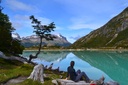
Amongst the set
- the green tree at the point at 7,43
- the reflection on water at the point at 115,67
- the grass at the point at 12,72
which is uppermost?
the green tree at the point at 7,43

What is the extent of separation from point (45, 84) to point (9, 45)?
A: 2067 inches

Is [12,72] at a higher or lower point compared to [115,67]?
higher

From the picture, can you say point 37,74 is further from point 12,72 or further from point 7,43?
point 7,43

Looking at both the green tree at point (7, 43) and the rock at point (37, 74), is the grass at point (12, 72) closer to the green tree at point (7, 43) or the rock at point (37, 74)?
the rock at point (37, 74)

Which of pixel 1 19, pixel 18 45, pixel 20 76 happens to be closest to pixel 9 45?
pixel 18 45

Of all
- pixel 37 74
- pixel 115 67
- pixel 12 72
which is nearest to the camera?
pixel 37 74

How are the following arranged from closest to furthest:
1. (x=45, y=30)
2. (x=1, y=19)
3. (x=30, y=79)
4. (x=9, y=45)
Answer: (x=30, y=79), (x=45, y=30), (x=9, y=45), (x=1, y=19)

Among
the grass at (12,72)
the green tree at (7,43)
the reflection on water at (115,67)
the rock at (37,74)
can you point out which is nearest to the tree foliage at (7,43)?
the green tree at (7,43)

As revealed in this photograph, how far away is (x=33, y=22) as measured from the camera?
206 ft

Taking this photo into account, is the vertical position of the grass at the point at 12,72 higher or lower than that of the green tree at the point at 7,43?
lower

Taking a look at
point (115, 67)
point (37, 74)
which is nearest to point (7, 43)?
point (115, 67)

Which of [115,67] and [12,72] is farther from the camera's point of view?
[115,67]

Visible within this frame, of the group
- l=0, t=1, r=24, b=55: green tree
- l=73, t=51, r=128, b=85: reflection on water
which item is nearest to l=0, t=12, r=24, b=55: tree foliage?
l=0, t=1, r=24, b=55: green tree

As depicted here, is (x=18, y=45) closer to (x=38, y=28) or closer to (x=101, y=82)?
(x=38, y=28)
